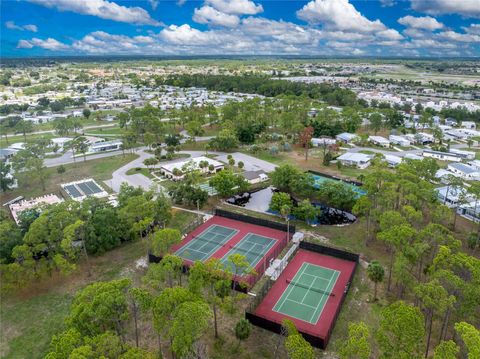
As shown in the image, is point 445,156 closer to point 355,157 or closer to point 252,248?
point 355,157

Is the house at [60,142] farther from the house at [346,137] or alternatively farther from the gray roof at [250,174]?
the house at [346,137]

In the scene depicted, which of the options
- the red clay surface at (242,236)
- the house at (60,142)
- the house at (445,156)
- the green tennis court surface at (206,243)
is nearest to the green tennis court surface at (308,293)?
the red clay surface at (242,236)

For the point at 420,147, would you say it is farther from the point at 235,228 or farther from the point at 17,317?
the point at 17,317

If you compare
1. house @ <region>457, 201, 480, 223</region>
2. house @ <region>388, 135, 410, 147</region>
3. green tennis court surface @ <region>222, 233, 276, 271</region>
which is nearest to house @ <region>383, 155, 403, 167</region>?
house @ <region>388, 135, 410, 147</region>

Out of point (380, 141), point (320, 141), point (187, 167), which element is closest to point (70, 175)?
point (187, 167)

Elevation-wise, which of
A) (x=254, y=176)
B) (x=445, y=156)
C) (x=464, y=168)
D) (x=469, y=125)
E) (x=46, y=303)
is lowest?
(x=46, y=303)

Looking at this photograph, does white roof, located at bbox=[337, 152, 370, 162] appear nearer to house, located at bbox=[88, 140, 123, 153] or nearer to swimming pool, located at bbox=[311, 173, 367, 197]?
swimming pool, located at bbox=[311, 173, 367, 197]

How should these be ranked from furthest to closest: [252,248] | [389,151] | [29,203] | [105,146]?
[389,151], [105,146], [29,203], [252,248]

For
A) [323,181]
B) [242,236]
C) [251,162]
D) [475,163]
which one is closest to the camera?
[242,236]

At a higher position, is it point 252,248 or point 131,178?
point 131,178
